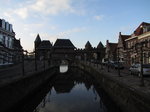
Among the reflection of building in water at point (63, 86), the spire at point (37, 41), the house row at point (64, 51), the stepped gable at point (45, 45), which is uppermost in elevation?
the spire at point (37, 41)

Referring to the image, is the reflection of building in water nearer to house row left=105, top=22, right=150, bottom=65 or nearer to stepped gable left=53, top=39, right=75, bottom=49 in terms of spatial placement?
house row left=105, top=22, right=150, bottom=65

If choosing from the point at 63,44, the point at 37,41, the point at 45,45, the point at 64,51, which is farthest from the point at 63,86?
the point at 37,41

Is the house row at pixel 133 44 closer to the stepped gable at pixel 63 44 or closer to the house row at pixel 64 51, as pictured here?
the house row at pixel 64 51

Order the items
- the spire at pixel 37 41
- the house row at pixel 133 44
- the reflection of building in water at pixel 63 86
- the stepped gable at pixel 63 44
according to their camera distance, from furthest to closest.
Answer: the spire at pixel 37 41 < the stepped gable at pixel 63 44 < the house row at pixel 133 44 < the reflection of building in water at pixel 63 86

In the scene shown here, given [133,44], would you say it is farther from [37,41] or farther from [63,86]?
[37,41]

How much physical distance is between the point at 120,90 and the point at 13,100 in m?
7.85

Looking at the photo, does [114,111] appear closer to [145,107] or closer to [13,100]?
[145,107]

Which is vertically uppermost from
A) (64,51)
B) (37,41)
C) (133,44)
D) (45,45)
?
(37,41)

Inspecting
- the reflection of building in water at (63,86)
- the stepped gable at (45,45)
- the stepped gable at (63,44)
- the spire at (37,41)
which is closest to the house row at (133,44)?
the reflection of building in water at (63,86)

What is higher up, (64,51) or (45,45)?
(45,45)

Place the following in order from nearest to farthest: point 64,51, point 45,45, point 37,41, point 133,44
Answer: point 133,44 → point 64,51 → point 45,45 → point 37,41

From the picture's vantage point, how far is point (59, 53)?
229 feet

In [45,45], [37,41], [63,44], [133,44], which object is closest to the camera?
[133,44]

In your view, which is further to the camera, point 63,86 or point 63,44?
point 63,44
